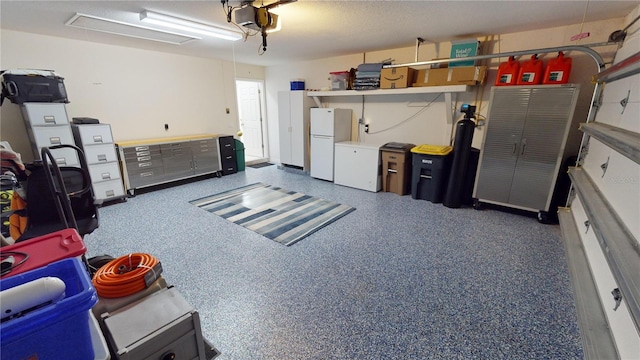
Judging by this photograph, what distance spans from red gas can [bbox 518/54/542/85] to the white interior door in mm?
5377

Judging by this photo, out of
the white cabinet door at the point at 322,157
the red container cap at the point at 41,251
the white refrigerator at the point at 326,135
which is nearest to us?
the red container cap at the point at 41,251

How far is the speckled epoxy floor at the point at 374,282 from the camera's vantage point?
1.70 meters

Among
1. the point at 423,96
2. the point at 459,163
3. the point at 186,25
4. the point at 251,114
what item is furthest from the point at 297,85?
the point at 459,163

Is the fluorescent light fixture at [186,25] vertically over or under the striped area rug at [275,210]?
over

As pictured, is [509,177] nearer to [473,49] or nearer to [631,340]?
[473,49]

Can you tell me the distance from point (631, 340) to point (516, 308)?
2.21 feet

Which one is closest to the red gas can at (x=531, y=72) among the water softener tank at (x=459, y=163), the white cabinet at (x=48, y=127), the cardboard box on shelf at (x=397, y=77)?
the water softener tank at (x=459, y=163)

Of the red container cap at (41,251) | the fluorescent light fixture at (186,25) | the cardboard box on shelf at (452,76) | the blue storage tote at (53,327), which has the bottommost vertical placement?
the blue storage tote at (53,327)

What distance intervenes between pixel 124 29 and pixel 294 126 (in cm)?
310

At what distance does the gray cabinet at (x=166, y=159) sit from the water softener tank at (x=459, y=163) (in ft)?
14.5

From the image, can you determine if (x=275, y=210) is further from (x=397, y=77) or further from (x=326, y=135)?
(x=397, y=77)

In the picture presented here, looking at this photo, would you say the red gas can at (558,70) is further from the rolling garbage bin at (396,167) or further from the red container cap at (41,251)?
the red container cap at (41,251)

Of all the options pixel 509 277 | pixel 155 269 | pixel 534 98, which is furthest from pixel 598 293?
pixel 155 269

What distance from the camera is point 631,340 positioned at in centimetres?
132
